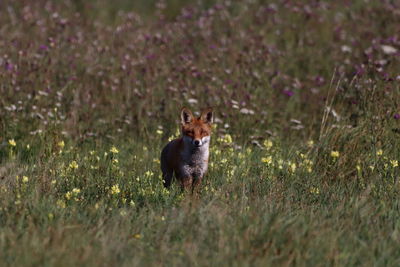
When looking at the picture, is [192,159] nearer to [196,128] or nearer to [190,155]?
[190,155]

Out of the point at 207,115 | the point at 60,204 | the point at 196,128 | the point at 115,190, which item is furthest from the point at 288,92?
the point at 60,204

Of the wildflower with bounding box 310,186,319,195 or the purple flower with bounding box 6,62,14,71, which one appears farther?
the purple flower with bounding box 6,62,14,71

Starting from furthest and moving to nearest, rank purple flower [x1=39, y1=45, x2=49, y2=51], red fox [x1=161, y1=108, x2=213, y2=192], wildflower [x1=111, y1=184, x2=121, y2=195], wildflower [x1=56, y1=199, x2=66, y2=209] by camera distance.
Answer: purple flower [x1=39, y1=45, x2=49, y2=51], red fox [x1=161, y1=108, x2=213, y2=192], wildflower [x1=111, y1=184, x2=121, y2=195], wildflower [x1=56, y1=199, x2=66, y2=209]

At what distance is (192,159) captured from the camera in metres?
7.08

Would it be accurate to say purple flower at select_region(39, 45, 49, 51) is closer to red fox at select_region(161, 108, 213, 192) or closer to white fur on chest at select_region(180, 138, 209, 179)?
red fox at select_region(161, 108, 213, 192)

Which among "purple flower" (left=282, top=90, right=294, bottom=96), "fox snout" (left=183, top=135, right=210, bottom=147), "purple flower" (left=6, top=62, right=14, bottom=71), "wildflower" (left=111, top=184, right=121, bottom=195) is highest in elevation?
"purple flower" (left=6, top=62, right=14, bottom=71)

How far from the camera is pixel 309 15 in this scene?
14133mm

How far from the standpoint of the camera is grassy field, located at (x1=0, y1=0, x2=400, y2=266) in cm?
540

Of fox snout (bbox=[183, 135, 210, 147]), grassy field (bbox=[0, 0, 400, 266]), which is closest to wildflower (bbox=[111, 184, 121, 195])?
grassy field (bbox=[0, 0, 400, 266])

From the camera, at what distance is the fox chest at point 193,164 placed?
7086 millimetres

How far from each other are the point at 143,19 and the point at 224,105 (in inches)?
235

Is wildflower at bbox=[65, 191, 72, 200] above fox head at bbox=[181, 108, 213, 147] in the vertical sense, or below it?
below

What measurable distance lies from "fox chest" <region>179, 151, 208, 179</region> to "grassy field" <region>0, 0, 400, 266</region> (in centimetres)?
27

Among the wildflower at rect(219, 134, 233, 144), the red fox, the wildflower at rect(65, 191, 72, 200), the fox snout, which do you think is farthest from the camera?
the wildflower at rect(219, 134, 233, 144)
